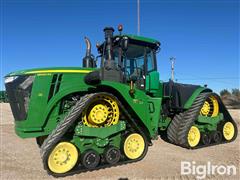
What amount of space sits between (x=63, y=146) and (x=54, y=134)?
31cm

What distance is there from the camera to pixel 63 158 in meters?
4.71

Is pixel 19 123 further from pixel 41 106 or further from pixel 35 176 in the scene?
pixel 35 176

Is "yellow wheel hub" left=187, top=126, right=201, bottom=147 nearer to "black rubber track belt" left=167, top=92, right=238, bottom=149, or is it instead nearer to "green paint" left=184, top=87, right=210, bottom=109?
"black rubber track belt" left=167, top=92, right=238, bottom=149

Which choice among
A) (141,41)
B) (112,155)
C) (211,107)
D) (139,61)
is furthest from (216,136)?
(112,155)

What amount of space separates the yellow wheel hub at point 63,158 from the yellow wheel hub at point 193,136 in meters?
3.54

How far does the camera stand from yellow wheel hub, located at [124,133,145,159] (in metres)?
5.59

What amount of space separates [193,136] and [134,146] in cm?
226

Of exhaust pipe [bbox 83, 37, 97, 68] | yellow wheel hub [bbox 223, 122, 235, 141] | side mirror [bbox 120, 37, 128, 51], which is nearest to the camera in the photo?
side mirror [bbox 120, 37, 128, 51]

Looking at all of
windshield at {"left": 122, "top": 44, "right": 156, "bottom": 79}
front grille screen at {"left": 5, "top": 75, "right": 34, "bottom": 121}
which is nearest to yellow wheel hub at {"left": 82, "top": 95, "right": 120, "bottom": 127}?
front grille screen at {"left": 5, "top": 75, "right": 34, "bottom": 121}

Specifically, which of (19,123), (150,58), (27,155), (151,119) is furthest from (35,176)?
(150,58)

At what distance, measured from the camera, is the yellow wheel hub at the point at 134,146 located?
5.59 metres

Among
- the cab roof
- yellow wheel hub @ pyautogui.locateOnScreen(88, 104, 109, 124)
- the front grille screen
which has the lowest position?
yellow wheel hub @ pyautogui.locateOnScreen(88, 104, 109, 124)

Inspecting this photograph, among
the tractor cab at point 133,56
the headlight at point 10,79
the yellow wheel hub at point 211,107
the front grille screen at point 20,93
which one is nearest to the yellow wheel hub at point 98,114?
the tractor cab at point 133,56

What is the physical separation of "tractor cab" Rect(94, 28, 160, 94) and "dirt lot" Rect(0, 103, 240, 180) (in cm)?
185
